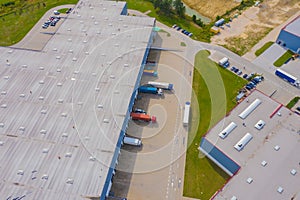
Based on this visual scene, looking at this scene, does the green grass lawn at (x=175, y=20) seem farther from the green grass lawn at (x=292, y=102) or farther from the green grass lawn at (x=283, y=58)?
the green grass lawn at (x=292, y=102)

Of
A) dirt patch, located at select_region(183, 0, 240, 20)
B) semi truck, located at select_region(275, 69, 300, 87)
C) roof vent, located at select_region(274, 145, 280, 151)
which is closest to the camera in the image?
roof vent, located at select_region(274, 145, 280, 151)

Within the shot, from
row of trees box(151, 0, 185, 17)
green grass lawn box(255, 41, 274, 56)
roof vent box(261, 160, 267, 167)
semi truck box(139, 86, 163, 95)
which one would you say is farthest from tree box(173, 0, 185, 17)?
roof vent box(261, 160, 267, 167)

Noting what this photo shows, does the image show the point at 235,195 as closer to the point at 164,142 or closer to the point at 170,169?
the point at 170,169

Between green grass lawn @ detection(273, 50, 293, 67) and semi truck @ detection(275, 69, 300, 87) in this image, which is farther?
green grass lawn @ detection(273, 50, 293, 67)

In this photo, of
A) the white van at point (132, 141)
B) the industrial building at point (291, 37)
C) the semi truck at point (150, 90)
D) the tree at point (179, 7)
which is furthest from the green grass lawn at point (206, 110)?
the tree at point (179, 7)

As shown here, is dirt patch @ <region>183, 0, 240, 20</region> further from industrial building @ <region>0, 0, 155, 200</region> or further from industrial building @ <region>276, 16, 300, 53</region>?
industrial building @ <region>0, 0, 155, 200</region>

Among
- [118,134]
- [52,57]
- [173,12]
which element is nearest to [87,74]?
[52,57]
